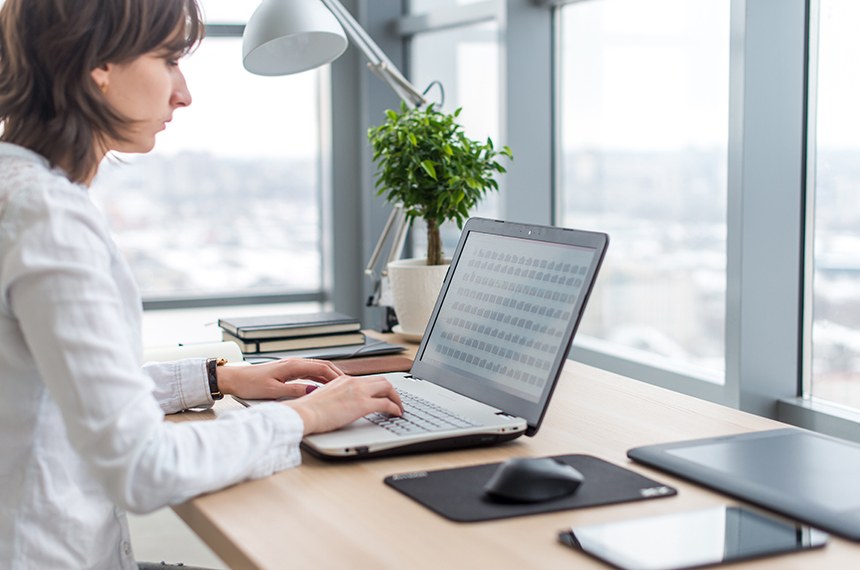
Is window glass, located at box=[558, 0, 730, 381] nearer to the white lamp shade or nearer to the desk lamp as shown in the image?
the desk lamp

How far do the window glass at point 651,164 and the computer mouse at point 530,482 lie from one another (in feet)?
4.51

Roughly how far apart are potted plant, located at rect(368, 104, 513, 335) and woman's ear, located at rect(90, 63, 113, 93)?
880mm

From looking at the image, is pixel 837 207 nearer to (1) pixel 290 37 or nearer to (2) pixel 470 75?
(1) pixel 290 37

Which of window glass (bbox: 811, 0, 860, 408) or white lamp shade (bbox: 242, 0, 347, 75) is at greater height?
white lamp shade (bbox: 242, 0, 347, 75)

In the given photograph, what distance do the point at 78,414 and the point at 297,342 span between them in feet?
3.13

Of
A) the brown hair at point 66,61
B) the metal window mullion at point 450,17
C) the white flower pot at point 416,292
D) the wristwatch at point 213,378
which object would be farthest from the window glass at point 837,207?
the brown hair at point 66,61

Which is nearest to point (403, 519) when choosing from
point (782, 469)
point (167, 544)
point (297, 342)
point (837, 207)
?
point (782, 469)

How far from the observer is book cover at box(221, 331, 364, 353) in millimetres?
1868

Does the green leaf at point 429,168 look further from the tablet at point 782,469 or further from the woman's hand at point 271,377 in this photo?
the tablet at point 782,469

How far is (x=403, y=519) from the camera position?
37.9 inches

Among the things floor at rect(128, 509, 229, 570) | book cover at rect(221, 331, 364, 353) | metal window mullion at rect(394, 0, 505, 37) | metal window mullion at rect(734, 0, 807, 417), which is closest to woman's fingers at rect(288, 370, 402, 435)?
book cover at rect(221, 331, 364, 353)

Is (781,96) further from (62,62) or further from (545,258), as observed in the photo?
(62,62)

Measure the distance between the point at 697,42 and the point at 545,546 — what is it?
5.66 feet

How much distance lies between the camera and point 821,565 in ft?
2.76
